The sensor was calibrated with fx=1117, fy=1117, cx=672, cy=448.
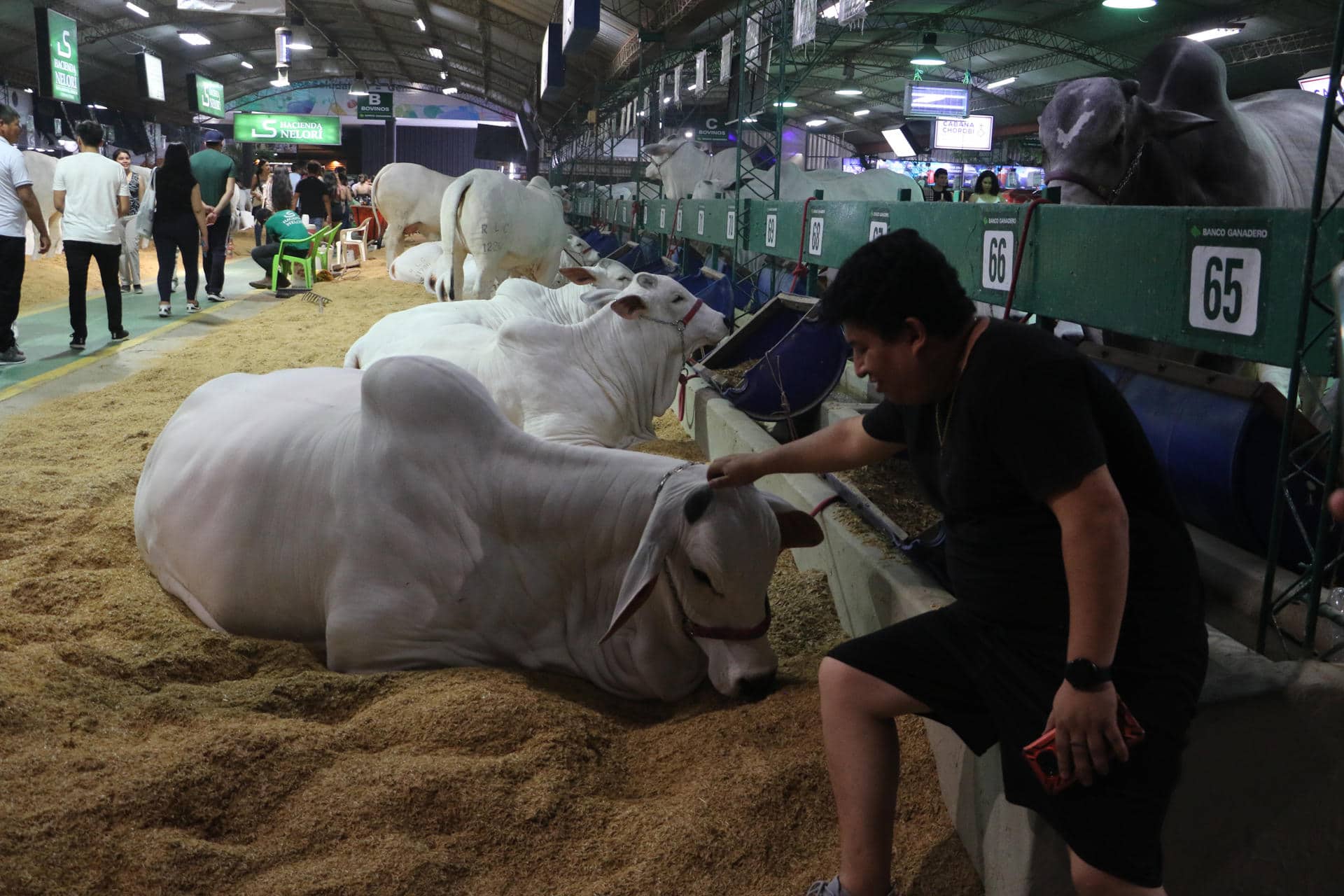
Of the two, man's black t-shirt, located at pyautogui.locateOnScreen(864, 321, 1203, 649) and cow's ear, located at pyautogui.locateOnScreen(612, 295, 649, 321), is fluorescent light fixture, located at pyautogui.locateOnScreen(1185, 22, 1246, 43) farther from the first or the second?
man's black t-shirt, located at pyautogui.locateOnScreen(864, 321, 1203, 649)

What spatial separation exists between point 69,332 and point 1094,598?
34.9 ft

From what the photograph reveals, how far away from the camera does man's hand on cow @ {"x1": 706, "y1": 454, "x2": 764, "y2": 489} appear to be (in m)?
2.52

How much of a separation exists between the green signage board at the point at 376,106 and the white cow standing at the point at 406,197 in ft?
64.4

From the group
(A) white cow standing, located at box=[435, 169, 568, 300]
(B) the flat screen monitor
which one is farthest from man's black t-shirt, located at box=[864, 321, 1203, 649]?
(B) the flat screen monitor

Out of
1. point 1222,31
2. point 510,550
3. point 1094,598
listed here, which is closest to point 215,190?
point 510,550

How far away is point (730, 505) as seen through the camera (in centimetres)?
269

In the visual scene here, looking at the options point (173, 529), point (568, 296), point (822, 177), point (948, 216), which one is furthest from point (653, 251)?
point (173, 529)

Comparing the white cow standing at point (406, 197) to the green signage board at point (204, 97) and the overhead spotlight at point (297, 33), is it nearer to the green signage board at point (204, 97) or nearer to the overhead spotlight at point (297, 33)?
the overhead spotlight at point (297, 33)

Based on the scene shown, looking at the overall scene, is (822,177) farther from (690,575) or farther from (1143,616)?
(1143,616)

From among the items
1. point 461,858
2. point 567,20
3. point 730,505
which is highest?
point 567,20

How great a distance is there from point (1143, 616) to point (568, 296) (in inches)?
193

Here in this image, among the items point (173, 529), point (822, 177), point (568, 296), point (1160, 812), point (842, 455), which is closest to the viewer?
point (1160, 812)

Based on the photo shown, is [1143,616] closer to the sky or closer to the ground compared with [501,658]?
closer to the sky

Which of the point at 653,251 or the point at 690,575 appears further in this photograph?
the point at 653,251
